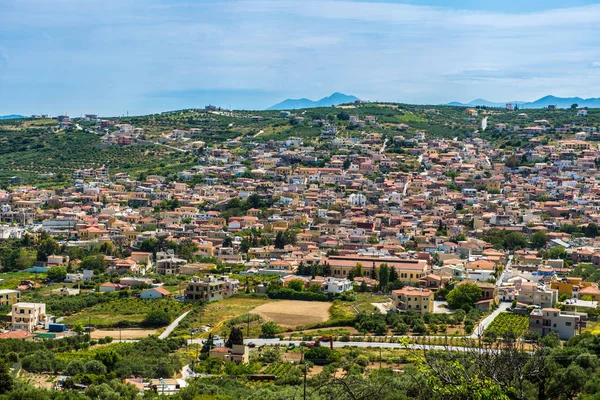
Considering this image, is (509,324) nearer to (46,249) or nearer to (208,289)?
(208,289)

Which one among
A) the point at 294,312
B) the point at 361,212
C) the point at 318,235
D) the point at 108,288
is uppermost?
the point at 361,212

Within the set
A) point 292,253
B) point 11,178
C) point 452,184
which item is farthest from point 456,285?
point 11,178

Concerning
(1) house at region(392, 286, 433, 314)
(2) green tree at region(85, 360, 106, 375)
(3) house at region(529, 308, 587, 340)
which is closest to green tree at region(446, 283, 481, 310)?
(1) house at region(392, 286, 433, 314)

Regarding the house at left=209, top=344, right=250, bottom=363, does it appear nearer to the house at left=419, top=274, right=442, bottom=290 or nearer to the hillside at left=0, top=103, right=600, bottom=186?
the house at left=419, top=274, right=442, bottom=290

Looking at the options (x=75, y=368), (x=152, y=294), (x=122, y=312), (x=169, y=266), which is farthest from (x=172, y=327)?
(x=169, y=266)

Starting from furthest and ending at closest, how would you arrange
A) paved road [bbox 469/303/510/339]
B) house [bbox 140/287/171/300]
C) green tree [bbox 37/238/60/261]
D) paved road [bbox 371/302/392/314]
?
green tree [bbox 37/238/60/261]
house [bbox 140/287/171/300]
paved road [bbox 371/302/392/314]
paved road [bbox 469/303/510/339]
